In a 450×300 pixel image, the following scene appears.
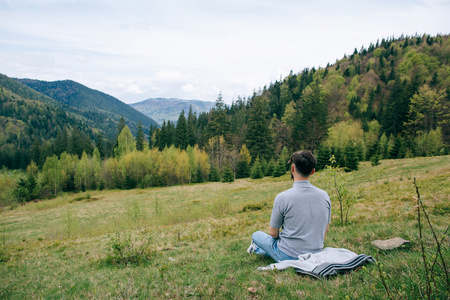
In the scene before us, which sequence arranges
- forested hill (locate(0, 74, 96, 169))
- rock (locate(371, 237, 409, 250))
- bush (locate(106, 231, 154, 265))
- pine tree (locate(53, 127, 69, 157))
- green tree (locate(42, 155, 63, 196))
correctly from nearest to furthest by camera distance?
rock (locate(371, 237, 409, 250)) → bush (locate(106, 231, 154, 265)) → green tree (locate(42, 155, 63, 196)) → pine tree (locate(53, 127, 69, 157)) → forested hill (locate(0, 74, 96, 169))

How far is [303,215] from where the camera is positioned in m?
4.07

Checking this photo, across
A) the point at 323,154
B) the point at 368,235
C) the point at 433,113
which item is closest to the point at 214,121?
the point at 323,154

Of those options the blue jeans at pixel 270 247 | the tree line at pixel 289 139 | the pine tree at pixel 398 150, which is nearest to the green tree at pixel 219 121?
the tree line at pixel 289 139

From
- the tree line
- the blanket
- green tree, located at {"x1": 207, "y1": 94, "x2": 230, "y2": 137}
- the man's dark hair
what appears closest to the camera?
the blanket

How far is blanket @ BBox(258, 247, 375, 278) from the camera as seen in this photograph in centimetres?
345

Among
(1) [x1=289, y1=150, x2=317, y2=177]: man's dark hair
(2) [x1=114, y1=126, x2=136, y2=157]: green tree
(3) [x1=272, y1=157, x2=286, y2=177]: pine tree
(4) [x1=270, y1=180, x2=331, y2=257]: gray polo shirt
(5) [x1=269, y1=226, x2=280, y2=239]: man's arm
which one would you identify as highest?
(1) [x1=289, y1=150, x2=317, y2=177]: man's dark hair

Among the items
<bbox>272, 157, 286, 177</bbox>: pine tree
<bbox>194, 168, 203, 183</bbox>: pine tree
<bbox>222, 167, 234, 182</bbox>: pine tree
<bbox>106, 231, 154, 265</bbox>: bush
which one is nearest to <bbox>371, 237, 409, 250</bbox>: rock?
<bbox>106, 231, 154, 265</bbox>: bush

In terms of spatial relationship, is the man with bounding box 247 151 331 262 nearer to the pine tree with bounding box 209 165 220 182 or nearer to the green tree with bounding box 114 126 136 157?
the pine tree with bounding box 209 165 220 182

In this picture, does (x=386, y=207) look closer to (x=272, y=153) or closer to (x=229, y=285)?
(x=229, y=285)

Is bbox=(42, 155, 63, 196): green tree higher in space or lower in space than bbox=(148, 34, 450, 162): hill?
lower

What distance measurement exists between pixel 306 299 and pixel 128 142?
7603 cm

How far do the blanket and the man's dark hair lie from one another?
1412 mm

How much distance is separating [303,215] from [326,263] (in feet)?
2.72

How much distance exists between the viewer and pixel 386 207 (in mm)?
10375
